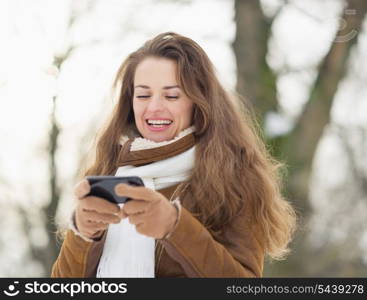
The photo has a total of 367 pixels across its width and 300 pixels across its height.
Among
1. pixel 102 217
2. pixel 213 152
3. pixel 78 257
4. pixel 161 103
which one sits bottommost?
pixel 78 257

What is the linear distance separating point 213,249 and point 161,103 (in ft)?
1.52

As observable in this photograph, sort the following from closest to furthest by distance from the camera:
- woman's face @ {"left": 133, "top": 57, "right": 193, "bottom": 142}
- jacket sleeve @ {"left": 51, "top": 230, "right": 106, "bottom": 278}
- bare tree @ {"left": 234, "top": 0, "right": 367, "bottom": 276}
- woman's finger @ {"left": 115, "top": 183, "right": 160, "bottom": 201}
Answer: woman's finger @ {"left": 115, "top": 183, "right": 160, "bottom": 201}
jacket sleeve @ {"left": 51, "top": 230, "right": 106, "bottom": 278}
woman's face @ {"left": 133, "top": 57, "right": 193, "bottom": 142}
bare tree @ {"left": 234, "top": 0, "right": 367, "bottom": 276}

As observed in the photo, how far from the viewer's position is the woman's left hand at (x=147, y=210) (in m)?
1.68

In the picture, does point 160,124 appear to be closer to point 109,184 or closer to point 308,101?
point 109,184

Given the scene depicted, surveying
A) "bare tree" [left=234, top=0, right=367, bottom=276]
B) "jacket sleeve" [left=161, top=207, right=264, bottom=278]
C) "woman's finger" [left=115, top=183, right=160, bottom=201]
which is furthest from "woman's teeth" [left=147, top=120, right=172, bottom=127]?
"bare tree" [left=234, top=0, right=367, bottom=276]

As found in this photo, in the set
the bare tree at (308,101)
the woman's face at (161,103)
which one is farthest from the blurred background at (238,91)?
the woman's face at (161,103)

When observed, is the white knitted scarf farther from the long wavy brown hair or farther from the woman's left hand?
the woman's left hand

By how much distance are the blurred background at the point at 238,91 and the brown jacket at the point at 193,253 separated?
182cm

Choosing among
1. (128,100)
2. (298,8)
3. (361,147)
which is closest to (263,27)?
(298,8)

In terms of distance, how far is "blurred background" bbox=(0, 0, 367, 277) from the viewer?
5.02 metres

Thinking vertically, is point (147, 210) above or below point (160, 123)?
below

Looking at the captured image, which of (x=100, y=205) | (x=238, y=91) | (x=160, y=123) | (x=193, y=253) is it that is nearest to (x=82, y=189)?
(x=100, y=205)

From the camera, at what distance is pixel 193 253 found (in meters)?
1.85
